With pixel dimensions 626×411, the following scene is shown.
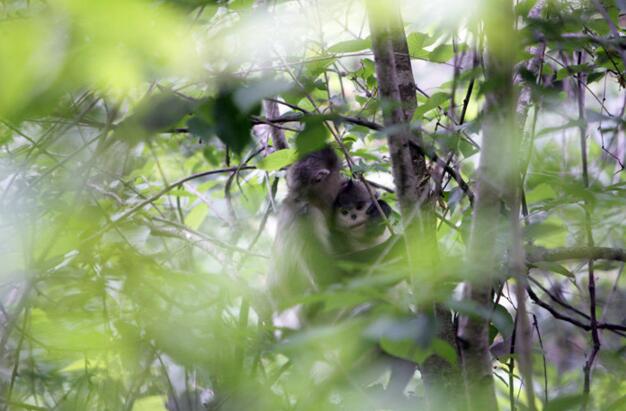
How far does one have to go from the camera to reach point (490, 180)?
176 centimetres

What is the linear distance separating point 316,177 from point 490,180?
92.8 inches

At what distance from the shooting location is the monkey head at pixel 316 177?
13.2 ft

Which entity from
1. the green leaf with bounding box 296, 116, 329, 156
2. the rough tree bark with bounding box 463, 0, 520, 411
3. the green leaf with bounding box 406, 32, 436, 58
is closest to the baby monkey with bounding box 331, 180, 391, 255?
the green leaf with bounding box 406, 32, 436, 58

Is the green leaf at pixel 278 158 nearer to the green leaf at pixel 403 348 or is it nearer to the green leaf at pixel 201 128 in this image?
the green leaf at pixel 201 128

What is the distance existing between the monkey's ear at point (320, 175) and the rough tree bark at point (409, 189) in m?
1.77

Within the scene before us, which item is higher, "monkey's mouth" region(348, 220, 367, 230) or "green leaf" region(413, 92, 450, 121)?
"monkey's mouth" region(348, 220, 367, 230)

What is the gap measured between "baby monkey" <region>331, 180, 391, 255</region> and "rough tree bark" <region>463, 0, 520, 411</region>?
7.34ft

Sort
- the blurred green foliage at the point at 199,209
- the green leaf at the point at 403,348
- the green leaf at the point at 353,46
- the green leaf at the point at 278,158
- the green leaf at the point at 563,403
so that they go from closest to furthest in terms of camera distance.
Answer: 1. the blurred green foliage at the point at 199,209
2. the green leaf at the point at 403,348
3. the green leaf at the point at 563,403
4. the green leaf at the point at 353,46
5. the green leaf at the point at 278,158

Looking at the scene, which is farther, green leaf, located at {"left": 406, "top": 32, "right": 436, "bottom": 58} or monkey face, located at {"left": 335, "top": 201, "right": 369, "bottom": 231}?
monkey face, located at {"left": 335, "top": 201, "right": 369, "bottom": 231}

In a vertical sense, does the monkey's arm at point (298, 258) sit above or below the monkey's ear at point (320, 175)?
below

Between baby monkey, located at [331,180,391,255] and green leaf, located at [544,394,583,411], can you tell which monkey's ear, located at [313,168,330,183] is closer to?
baby monkey, located at [331,180,391,255]

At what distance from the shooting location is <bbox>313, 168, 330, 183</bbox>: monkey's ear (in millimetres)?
4070

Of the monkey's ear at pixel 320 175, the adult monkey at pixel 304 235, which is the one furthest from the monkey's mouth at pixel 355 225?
the monkey's ear at pixel 320 175

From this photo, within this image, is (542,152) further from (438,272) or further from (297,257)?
(438,272)
